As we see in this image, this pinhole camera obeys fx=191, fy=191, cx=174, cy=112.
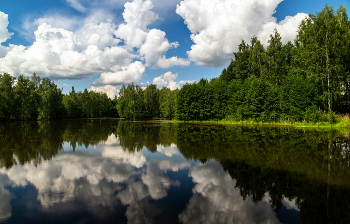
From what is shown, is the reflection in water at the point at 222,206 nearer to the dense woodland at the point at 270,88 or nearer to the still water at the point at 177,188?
the still water at the point at 177,188

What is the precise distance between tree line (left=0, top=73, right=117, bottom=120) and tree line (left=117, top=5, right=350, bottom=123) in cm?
4750

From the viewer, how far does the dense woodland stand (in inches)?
1225

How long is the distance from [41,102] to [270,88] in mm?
72094

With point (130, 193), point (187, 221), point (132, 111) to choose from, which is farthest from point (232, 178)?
point (132, 111)

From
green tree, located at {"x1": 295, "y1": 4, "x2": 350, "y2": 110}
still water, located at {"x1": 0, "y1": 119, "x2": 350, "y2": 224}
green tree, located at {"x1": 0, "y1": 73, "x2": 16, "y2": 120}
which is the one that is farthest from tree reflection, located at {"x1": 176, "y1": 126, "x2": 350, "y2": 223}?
green tree, located at {"x1": 0, "y1": 73, "x2": 16, "y2": 120}

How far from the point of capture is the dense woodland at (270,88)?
102 ft

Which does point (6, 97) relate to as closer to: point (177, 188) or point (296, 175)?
point (177, 188)

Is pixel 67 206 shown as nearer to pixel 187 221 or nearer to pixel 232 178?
pixel 187 221

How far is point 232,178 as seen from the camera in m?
9.33

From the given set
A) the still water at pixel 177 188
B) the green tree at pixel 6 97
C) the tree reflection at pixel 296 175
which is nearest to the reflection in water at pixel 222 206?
the still water at pixel 177 188

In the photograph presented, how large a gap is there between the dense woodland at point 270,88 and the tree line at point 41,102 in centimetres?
22

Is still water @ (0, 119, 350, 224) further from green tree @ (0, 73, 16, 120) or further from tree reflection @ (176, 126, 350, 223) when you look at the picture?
green tree @ (0, 73, 16, 120)

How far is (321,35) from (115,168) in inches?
1454

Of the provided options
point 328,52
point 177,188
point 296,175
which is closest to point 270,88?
point 328,52
